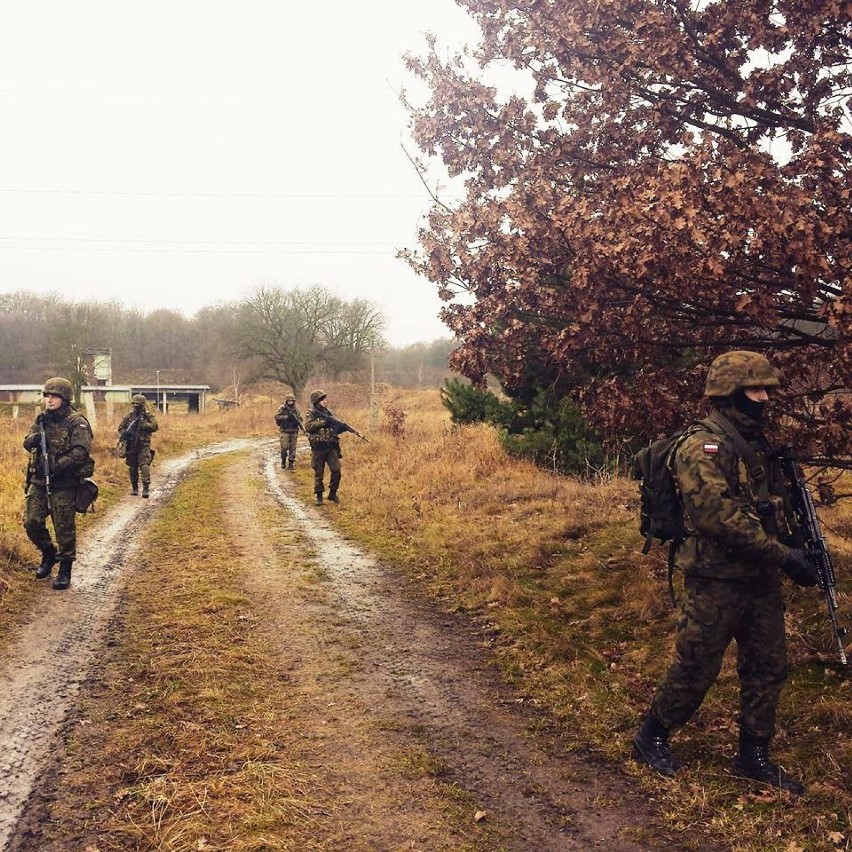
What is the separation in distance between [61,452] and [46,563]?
4.14 feet

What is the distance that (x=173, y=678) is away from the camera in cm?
477

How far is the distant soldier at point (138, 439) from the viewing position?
13.2m

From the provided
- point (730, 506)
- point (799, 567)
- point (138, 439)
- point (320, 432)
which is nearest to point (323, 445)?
point (320, 432)

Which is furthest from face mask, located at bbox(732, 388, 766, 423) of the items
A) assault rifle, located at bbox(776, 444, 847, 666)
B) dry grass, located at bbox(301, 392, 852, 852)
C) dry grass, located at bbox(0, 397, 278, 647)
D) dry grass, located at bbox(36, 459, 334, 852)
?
dry grass, located at bbox(0, 397, 278, 647)

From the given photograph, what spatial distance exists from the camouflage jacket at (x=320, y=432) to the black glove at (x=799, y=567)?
965cm

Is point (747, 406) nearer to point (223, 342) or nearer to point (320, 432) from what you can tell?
point (320, 432)

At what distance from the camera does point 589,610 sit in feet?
20.5

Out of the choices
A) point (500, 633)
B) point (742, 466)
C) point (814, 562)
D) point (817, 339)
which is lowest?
point (500, 633)

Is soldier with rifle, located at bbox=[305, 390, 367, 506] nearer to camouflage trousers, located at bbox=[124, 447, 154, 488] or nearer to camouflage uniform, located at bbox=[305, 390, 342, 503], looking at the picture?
camouflage uniform, located at bbox=[305, 390, 342, 503]

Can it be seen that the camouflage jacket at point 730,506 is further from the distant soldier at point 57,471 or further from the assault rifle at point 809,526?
the distant soldier at point 57,471

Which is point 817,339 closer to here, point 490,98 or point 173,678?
point 490,98

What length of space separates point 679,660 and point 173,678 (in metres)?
3.36

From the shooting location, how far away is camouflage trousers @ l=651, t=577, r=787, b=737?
11.6ft

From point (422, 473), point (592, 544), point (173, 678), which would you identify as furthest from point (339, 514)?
point (173, 678)
